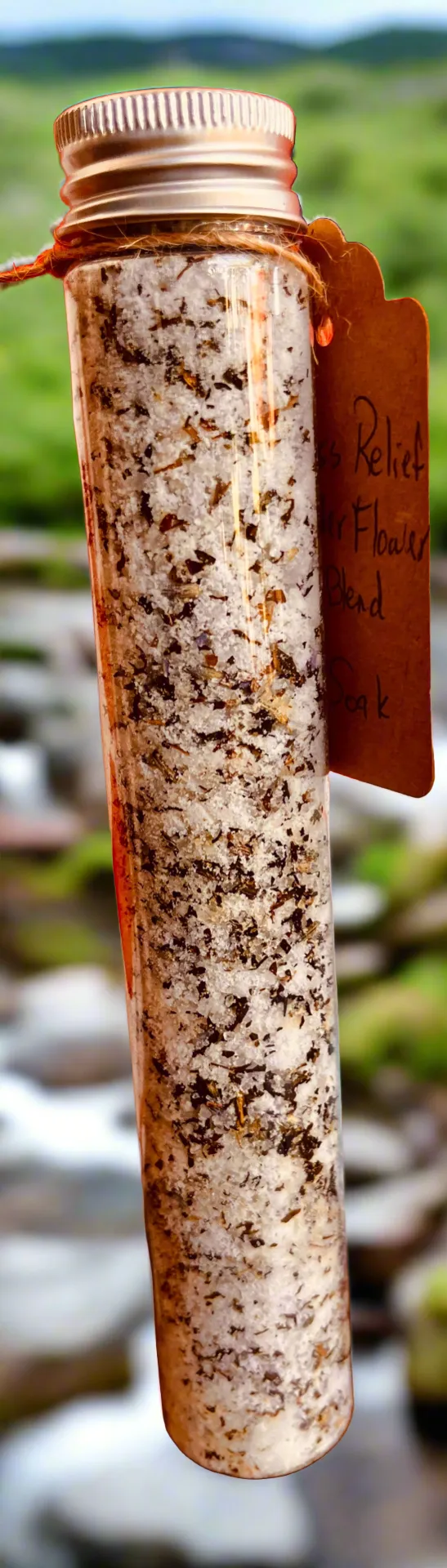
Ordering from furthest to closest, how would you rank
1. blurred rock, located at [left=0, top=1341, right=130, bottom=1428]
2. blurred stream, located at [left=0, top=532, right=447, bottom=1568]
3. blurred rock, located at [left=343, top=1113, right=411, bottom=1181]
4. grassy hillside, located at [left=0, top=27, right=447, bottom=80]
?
grassy hillside, located at [left=0, top=27, right=447, bottom=80]
blurred rock, located at [left=343, top=1113, right=411, bottom=1181]
blurred rock, located at [left=0, top=1341, right=130, bottom=1428]
blurred stream, located at [left=0, top=532, right=447, bottom=1568]

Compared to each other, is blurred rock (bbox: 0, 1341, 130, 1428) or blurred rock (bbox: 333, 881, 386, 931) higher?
blurred rock (bbox: 333, 881, 386, 931)

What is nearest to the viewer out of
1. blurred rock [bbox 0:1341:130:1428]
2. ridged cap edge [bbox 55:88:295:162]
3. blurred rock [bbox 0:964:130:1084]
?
ridged cap edge [bbox 55:88:295:162]

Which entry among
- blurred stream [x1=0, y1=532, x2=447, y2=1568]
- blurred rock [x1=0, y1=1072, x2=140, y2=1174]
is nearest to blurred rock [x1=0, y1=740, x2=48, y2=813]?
blurred stream [x1=0, y1=532, x2=447, y2=1568]

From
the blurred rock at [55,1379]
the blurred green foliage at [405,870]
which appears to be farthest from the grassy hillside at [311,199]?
the blurred rock at [55,1379]

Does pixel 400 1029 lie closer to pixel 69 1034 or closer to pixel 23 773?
pixel 69 1034

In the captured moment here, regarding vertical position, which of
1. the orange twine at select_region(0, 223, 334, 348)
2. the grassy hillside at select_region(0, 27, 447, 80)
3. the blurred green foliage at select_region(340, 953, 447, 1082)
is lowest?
the blurred green foliage at select_region(340, 953, 447, 1082)

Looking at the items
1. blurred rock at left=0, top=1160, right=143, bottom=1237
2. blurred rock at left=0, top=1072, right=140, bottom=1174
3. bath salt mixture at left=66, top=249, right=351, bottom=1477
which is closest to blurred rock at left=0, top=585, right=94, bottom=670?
blurred rock at left=0, top=1072, right=140, bottom=1174

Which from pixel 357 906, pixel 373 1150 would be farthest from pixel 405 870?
pixel 373 1150

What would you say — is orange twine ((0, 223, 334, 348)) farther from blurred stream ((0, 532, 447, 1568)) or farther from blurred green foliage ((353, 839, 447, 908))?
blurred green foliage ((353, 839, 447, 908))

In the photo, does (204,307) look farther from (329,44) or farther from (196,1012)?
(329,44)

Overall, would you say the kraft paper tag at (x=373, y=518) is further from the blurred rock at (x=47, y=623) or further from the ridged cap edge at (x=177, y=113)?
the blurred rock at (x=47, y=623)

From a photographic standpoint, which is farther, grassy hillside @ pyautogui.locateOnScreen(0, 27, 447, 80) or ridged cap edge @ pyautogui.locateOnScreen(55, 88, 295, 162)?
grassy hillside @ pyautogui.locateOnScreen(0, 27, 447, 80)
